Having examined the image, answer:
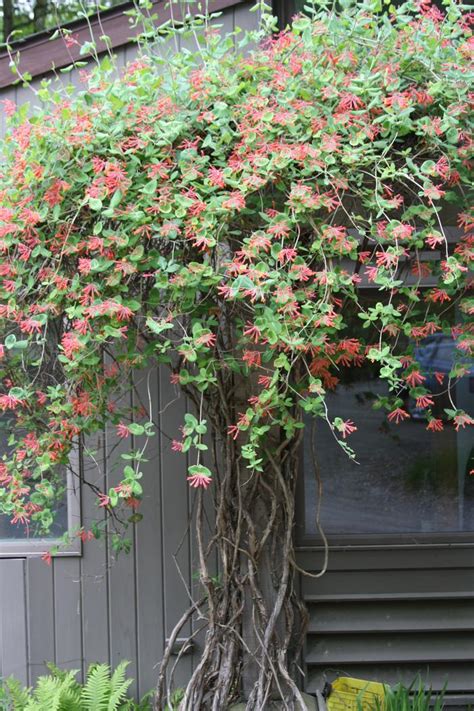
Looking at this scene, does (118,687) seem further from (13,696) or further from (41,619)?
(41,619)

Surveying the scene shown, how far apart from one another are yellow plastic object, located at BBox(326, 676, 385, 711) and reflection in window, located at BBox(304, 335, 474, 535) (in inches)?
33.8

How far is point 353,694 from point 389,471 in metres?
1.27

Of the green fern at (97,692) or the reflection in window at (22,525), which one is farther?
the reflection in window at (22,525)

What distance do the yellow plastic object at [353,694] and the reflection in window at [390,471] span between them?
0.86 meters

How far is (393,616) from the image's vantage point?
15.4 feet

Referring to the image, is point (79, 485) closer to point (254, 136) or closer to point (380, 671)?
point (380, 671)

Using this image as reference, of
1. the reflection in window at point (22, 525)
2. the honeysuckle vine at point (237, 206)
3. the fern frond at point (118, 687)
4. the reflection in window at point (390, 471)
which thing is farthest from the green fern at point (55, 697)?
the reflection in window at point (390, 471)

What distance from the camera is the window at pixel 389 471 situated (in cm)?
484

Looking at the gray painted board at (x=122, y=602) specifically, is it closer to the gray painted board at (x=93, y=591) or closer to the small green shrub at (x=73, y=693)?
the gray painted board at (x=93, y=591)

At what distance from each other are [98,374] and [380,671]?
2.51 metres

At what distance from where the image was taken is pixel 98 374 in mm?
3438

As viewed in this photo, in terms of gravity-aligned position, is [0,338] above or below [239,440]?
above

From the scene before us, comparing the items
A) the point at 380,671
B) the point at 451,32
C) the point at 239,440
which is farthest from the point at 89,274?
the point at 380,671

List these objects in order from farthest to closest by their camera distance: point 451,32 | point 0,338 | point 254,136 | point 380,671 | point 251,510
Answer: point 380,671 < point 251,510 < point 0,338 < point 451,32 < point 254,136
